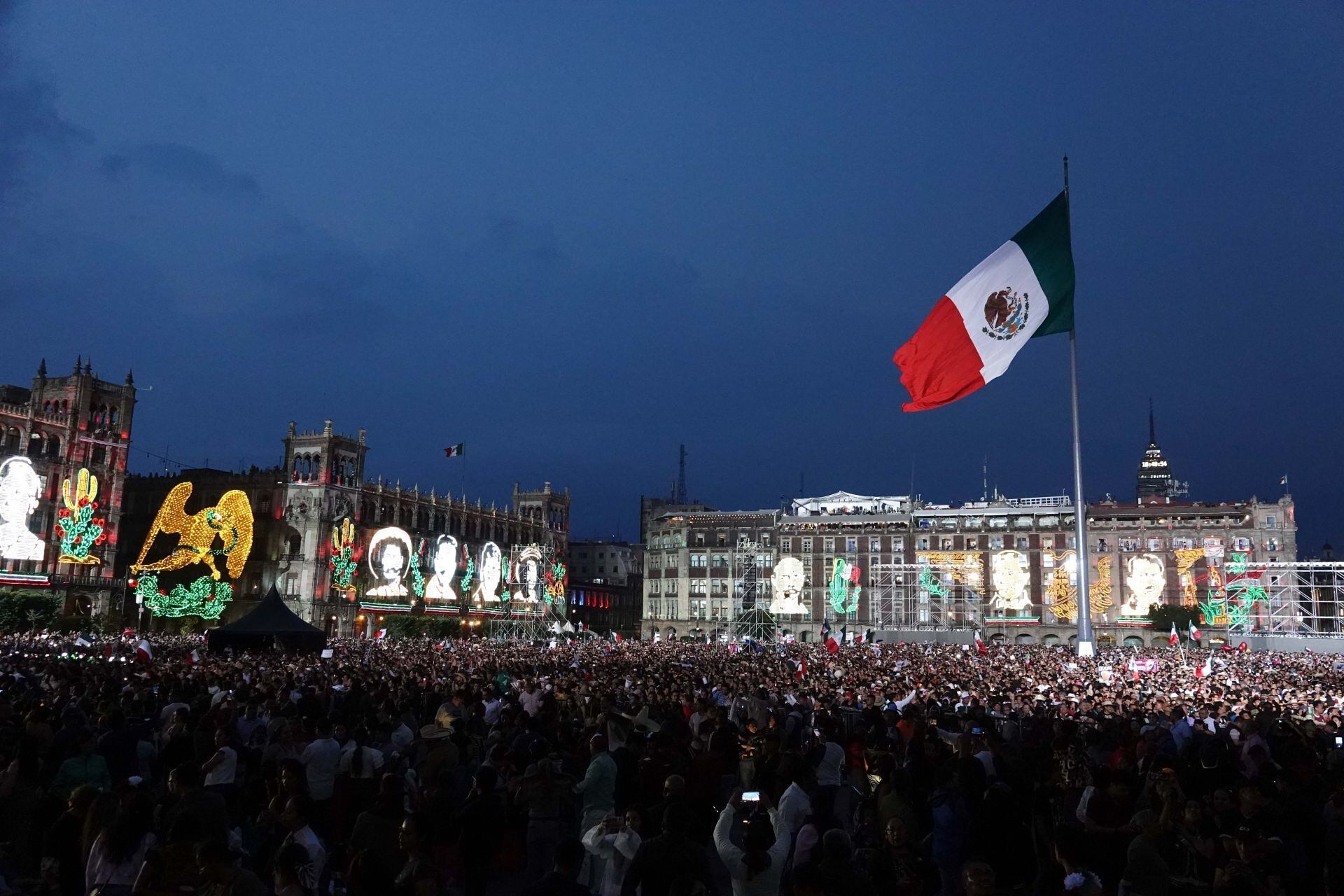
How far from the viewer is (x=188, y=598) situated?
201 feet

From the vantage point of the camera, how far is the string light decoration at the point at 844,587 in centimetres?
7238

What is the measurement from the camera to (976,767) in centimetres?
876

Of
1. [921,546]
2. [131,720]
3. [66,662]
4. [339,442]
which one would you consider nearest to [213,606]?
[339,442]

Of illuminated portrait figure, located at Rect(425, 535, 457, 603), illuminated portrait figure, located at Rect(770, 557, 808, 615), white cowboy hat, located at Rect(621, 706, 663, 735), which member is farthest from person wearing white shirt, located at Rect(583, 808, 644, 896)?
illuminated portrait figure, located at Rect(425, 535, 457, 603)

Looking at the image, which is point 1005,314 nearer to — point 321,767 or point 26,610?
point 321,767

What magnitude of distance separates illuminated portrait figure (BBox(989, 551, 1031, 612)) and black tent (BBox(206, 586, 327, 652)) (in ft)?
195

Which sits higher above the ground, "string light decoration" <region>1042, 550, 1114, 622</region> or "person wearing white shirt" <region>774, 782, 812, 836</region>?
"string light decoration" <region>1042, 550, 1114, 622</region>

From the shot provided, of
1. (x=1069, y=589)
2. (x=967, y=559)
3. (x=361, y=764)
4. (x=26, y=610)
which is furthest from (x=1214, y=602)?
(x=361, y=764)

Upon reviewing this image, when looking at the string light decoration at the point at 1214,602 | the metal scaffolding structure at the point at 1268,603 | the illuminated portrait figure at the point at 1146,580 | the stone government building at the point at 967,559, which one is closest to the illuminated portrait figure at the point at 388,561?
the stone government building at the point at 967,559

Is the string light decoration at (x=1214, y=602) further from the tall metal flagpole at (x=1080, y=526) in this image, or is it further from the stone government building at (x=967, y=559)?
the tall metal flagpole at (x=1080, y=526)

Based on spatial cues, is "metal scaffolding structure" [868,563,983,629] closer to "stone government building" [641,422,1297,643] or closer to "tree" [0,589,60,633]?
"stone government building" [641,422,1297,643]

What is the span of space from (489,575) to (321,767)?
75424 mm

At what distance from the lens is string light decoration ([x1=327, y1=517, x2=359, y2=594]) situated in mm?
70000

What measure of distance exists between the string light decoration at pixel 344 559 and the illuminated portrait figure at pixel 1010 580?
48112 millimetres
